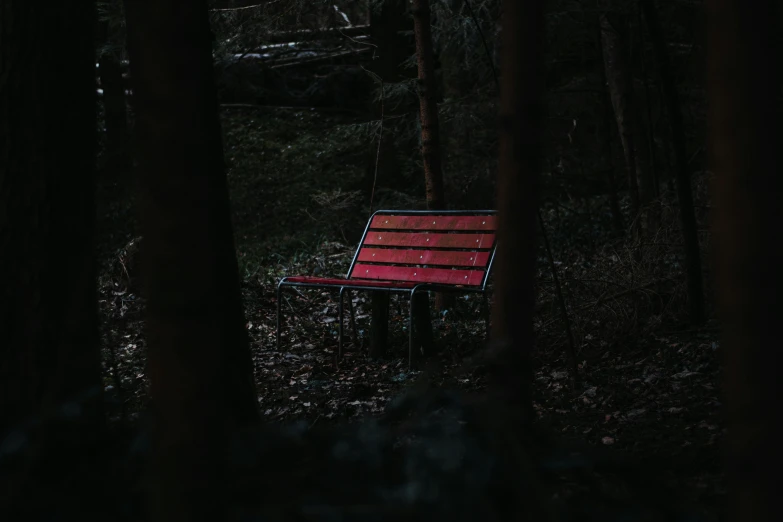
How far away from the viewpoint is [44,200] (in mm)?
3412

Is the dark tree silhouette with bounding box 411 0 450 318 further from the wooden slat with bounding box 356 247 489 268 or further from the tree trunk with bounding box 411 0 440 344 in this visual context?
the wooden slat with bounding box 356 247 489 268

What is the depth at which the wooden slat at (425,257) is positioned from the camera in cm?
637

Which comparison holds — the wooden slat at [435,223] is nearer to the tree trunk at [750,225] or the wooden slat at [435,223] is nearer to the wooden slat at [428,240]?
the wooden slat at [428,240]

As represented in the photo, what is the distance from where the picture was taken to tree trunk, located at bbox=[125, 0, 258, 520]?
2.11 meters

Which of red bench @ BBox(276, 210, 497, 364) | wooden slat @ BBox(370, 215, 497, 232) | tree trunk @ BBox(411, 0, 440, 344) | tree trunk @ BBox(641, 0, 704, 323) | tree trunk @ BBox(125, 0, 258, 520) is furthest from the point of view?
tree trunk @ BBox(411, 0, 440, 344)

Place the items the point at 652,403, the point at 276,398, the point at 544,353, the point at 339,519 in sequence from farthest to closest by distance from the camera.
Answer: the point at 544,353 < the point at 276,398 < the point at 652,403 < the point at 339,519

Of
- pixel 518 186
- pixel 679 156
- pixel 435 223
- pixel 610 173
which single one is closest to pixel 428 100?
pixel 435 223

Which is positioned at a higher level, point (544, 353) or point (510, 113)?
point (510, 113)

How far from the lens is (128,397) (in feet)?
18.3

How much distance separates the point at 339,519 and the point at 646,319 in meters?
4.89

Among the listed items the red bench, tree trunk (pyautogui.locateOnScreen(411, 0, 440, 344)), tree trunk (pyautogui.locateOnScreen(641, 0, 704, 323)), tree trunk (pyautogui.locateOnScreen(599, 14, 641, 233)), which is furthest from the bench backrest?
tree trunk (pyautogui.locateOnScreen(599, 14, 641, 233))

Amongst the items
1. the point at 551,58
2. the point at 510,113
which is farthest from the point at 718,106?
the point at 551,58

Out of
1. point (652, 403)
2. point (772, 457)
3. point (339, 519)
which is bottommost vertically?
point (652, 403)

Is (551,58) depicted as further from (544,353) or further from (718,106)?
(718,106)
